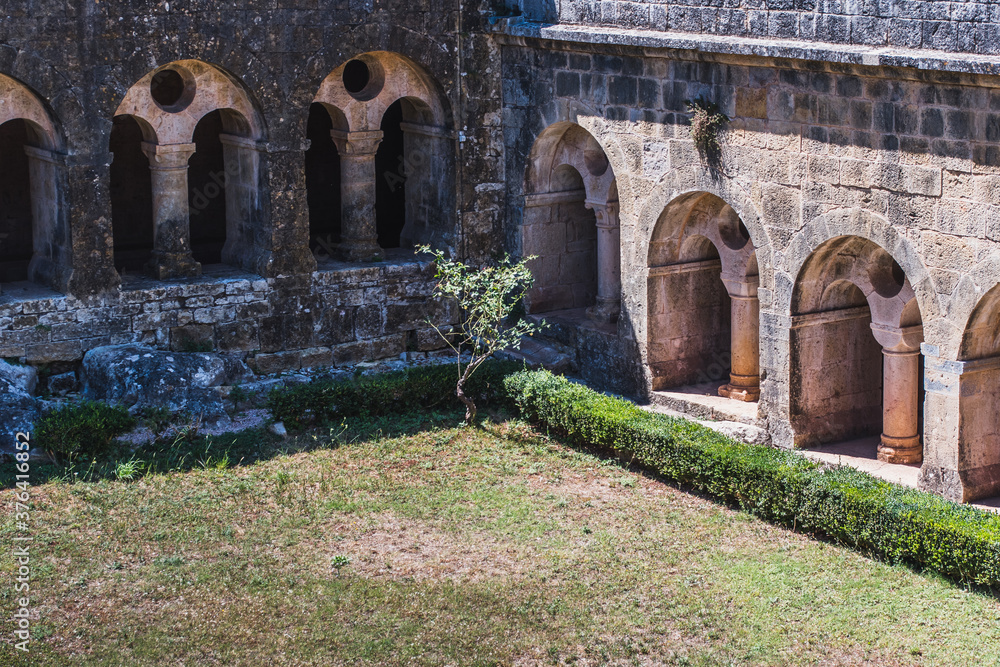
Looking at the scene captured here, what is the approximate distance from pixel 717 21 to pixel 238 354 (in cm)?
651

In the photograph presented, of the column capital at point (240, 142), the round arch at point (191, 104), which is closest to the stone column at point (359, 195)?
the column capital at point (240, 142)

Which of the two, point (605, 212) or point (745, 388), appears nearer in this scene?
point (745, 388)

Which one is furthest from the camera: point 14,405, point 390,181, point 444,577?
point 390,181

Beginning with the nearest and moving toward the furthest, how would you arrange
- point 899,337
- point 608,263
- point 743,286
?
point 899,337 → point 743,286 → point 608,263

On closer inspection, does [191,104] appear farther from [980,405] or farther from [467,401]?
[980,405]

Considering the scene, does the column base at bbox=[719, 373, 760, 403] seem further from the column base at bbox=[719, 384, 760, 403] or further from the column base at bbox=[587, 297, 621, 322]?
the column base at bbox=[587, 297, 621, 322]

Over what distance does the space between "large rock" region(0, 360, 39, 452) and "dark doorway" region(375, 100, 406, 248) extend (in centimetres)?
644

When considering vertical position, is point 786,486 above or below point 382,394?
below

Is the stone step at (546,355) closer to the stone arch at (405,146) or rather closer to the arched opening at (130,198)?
the stone arch at (405,146)

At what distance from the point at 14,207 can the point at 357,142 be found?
15.0 ft

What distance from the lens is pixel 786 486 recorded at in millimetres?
12922

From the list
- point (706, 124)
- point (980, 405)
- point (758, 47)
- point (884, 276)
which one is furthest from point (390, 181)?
point (980, 405)

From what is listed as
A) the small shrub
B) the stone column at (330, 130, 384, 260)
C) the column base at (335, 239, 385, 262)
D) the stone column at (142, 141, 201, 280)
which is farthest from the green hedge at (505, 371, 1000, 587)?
the small shrub

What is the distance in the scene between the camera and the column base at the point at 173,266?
16.4 m
